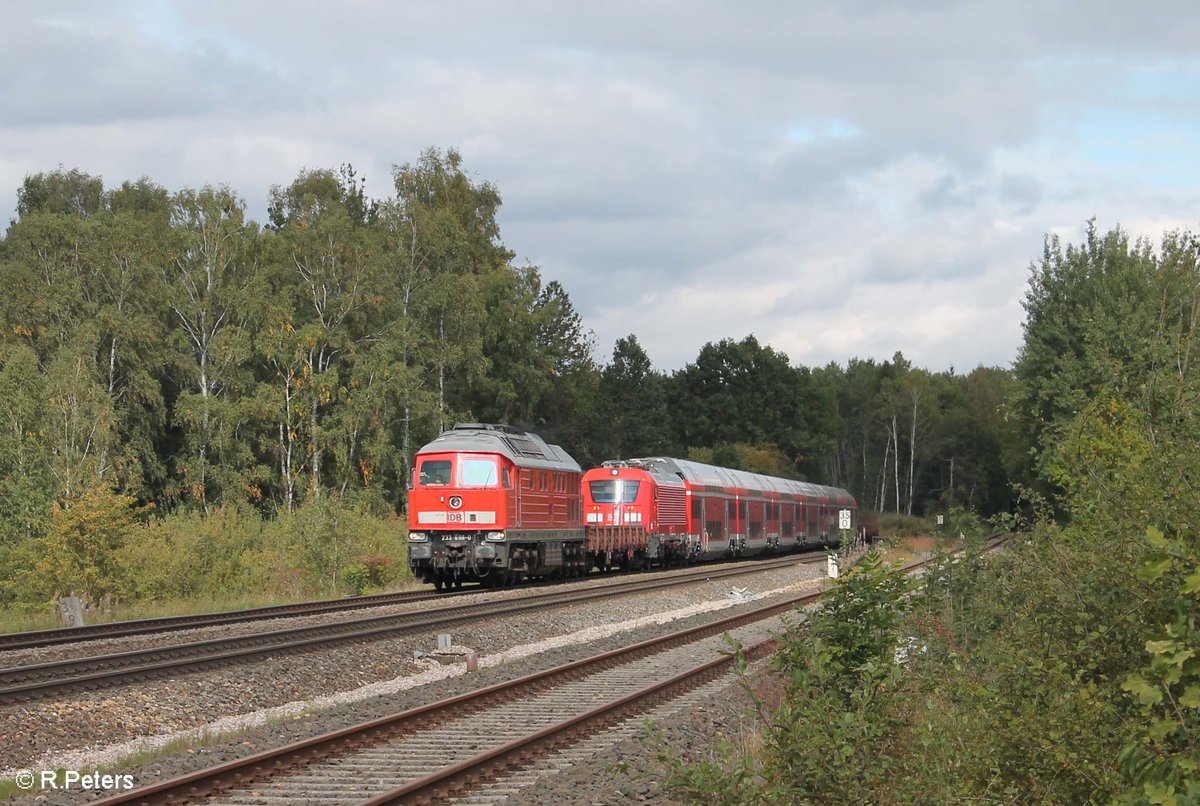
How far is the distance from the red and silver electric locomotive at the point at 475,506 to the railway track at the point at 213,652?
13.8 ft

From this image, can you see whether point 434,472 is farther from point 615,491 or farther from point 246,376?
point 246,376

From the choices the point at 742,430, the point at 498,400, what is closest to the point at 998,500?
the point at 742,430

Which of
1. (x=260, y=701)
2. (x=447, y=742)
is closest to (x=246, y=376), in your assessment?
(x=260, y=701)

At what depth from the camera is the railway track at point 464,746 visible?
29.6 ft

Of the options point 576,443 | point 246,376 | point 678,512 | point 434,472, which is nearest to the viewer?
point 434,472

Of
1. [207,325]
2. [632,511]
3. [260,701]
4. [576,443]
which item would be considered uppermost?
[207,325]

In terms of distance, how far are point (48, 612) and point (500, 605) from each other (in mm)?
8752

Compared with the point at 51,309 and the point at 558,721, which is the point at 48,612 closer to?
the point at 558,721

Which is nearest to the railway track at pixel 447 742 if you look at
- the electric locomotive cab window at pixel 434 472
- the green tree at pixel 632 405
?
the electric locomotive cab window at pixel 434 472

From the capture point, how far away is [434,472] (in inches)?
1185

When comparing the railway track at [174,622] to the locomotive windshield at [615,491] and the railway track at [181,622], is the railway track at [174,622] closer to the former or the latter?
the railway track at [181,622]

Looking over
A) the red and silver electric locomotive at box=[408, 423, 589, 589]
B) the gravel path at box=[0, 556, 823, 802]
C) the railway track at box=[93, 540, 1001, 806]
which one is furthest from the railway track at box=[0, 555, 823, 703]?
the red and silver electric locomotive at box=[408, 423, 589, 589]

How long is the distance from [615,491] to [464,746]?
94.0 feet

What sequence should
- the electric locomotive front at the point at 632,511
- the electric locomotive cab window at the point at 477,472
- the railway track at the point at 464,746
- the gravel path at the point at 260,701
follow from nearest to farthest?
1. the railway track at the point at 464,746
2. the gravel path at the point at 260,701
3. the electric locomotive cab window at the point at 477,472
4. the electric locomotive front at the point at 632,511
